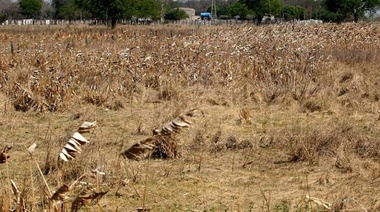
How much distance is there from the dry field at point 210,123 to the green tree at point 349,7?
31.5 m

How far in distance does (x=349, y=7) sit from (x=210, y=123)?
40.5 m

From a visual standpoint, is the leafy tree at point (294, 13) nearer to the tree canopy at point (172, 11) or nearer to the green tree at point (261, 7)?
the tree canopy at point (172, 11)

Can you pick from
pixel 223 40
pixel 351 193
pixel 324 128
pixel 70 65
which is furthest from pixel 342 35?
pixel 351 193

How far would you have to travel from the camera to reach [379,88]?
8312 millimetres

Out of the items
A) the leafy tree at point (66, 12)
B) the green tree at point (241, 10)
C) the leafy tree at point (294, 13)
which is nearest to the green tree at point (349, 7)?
the leafy tree at point (294, 13)

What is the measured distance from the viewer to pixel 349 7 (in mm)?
43594

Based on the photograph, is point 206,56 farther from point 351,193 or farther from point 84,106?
point 351,193

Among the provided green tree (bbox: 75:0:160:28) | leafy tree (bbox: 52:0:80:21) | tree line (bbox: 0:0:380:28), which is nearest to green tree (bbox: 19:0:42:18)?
tree line (bbox: 0:0:380:28)

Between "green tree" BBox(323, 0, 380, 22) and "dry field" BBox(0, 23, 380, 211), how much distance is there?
31493 millimetres

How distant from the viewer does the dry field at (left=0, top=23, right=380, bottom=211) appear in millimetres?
3982

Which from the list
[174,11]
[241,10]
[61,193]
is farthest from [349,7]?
[61,193]

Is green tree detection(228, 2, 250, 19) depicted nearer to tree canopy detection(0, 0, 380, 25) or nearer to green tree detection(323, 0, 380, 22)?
tree canopy detection(0, 0, 380, 25)

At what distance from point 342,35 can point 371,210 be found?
37.2 feet

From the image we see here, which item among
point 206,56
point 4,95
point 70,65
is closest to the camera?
point 4,95
